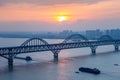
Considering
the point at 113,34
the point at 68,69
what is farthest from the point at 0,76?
the point at 113,34

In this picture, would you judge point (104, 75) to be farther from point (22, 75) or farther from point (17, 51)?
point (17, 51)

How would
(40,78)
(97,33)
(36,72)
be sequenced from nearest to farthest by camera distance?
(40,78), (36,72), (97,33)

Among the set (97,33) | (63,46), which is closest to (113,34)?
(97,33)

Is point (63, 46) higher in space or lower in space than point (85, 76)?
higher

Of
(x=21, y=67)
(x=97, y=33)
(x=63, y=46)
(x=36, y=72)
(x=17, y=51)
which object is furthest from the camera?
(x=97, y=33)

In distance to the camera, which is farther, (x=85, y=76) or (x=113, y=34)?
(x=113, y=34)

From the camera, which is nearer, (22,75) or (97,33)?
(22,75)

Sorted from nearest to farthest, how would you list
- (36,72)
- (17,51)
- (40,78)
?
(40,78) → (36,72) → (17,51)

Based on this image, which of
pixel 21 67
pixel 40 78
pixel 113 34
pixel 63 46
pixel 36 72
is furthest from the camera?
pixel 113 34

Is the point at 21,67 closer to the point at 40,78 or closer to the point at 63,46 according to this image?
the point at 40,78
